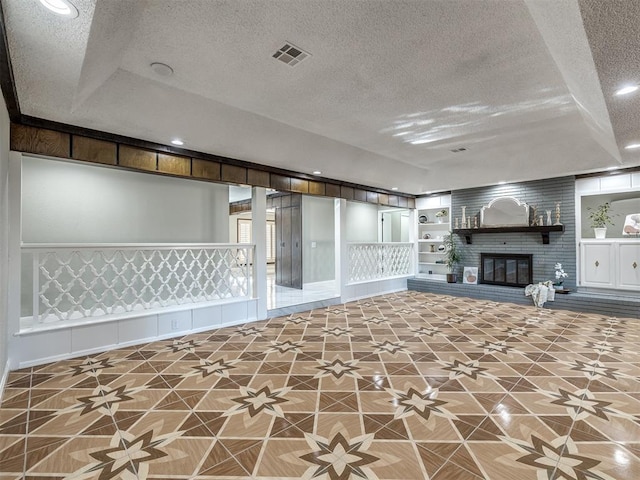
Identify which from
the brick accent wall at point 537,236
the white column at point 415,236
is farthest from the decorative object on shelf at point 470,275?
the white column at point 415,236

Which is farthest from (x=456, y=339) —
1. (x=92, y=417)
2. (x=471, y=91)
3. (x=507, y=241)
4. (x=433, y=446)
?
(x=507, y=241)

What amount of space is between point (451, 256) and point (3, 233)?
25.4ft

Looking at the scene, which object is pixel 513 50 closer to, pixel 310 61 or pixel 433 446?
pixel 310 61

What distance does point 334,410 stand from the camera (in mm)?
2256

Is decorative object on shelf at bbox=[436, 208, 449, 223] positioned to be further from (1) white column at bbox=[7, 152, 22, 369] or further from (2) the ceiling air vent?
(1) white column at bbox=[7, 152, 22, 369]

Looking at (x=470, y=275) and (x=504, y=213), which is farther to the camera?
(x=470, y=275)

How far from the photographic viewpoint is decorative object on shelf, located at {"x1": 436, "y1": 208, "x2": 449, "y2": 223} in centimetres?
813

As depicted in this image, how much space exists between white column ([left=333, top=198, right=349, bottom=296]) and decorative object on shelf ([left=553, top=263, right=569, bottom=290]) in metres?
4.10

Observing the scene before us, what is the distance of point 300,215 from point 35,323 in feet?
17.8

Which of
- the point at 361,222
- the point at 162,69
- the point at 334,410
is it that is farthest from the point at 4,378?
the point at 361,222

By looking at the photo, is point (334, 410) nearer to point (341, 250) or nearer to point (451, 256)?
point (341, 250)

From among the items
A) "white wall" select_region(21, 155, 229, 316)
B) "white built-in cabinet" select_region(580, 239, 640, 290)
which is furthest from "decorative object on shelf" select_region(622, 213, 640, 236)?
"white wall" select_region(21, 155, 229, 316)

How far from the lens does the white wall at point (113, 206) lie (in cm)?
426

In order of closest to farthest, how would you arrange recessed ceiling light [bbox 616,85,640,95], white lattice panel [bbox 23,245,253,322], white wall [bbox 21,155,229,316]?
recessed ceiling light [bbox 616,85,640,95], white lattice panel [bbox 23,245,253,322], white wall [bbox 21,155,229,316]
